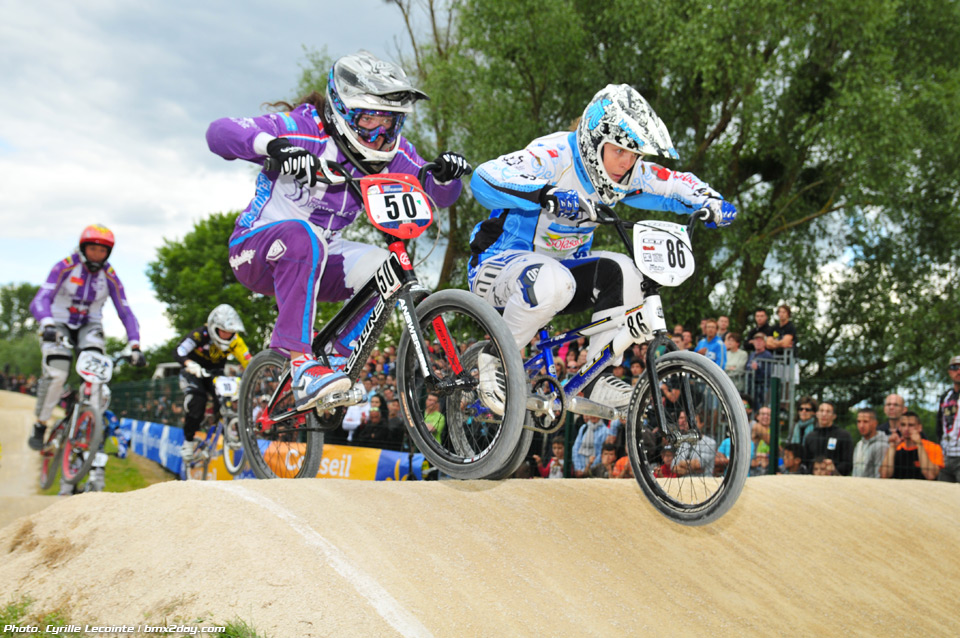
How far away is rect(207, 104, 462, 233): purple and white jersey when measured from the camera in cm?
485

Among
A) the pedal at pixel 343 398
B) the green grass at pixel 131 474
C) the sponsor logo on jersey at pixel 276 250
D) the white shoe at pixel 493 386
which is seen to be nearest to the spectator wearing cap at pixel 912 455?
the white shoe at pixel 493 386

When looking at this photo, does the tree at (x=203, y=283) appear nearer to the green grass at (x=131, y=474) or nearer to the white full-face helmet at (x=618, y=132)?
the green grass at (x=131, y=474)

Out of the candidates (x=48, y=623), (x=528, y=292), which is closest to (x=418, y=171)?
(x=528, y=292)

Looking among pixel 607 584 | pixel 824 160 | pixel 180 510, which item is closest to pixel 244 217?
pixel 180 510

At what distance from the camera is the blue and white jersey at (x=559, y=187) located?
4965mm

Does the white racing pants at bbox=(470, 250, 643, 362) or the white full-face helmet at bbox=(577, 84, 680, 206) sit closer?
the white full-face helmet at bbox=(577, 84, 680, 206)

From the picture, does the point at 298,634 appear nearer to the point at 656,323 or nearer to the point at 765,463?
the point at 656,323

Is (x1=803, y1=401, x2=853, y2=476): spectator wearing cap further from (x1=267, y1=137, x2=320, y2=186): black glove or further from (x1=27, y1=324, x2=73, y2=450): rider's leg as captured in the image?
(x1=27, y1=324, x2=73, y2=450): rider's leg

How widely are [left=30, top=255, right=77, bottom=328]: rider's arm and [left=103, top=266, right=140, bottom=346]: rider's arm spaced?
0.38 meters

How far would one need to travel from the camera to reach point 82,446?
8.64 metres

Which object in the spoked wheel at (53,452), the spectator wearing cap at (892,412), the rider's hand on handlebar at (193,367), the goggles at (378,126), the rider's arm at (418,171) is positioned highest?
the goggles at (378,126)

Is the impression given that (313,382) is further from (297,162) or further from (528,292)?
(528,292)

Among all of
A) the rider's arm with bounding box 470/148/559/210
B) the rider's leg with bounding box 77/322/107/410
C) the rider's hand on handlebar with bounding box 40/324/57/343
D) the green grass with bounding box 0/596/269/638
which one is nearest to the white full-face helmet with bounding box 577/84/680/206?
the rider's arm with bounding box 470/148/559/210

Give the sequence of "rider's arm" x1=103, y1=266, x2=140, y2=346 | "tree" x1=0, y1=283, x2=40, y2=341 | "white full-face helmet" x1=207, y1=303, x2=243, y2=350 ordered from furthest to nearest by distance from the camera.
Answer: "tree" x1=0, y1=283, x2=40, y2=341 < "white full-face helmet" x1=207, y1=303, x2=243, y2=350 < "rider's arm" x1=103, y1=266, x2=140, y2=346
